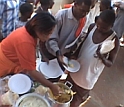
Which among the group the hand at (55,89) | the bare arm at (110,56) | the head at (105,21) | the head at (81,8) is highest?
the head at (81,8)

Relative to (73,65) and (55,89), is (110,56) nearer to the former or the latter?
(73,65)

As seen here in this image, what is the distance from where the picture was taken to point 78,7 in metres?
1.48

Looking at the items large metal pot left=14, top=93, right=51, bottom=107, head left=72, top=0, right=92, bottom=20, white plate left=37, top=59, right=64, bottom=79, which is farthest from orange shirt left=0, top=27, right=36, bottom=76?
head left=72, top=0, right=92, bottom=20

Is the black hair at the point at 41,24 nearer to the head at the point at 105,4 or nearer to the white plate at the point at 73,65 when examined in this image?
the white plate at the point at 73,65

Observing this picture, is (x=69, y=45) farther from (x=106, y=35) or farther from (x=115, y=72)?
(x=115, y=72)

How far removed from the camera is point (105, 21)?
148 centimetres

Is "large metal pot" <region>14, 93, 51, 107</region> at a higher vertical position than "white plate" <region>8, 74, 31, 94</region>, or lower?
lower

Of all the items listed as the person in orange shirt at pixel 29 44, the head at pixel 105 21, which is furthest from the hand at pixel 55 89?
the head at pixel 105 21

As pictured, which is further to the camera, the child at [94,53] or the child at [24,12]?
the child at [24,12]

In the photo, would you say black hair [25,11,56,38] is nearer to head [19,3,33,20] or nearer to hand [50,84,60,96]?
hand [50,84,60,96]

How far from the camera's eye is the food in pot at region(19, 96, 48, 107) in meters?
1.23

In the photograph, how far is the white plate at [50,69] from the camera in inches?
60.7

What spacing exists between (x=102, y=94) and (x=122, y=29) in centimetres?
70

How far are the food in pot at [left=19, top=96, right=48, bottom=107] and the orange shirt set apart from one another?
0.53ft
